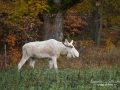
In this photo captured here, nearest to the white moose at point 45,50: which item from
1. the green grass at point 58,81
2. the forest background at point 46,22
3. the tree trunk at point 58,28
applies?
the forest background at point 46,22

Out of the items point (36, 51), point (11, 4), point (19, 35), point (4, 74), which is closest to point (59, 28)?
point (19, 35)

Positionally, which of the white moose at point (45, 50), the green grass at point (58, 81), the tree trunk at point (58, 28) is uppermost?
the tree trunk at point (58, 28)

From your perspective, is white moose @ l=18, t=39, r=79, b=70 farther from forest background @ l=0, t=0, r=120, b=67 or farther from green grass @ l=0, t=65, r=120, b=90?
green grass @ l=0, t=65, r=120, b=90

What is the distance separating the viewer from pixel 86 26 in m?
39.9

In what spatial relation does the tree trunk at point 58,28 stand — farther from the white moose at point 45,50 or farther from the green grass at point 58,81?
the green grass at point 58,81

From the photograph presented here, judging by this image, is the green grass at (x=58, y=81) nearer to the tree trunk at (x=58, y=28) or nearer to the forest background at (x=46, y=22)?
the forest background at (x=46, y=22)

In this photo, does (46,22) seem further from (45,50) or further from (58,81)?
(58,81)

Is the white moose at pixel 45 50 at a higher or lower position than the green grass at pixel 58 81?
higher

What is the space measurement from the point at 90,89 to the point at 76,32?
2679 cm

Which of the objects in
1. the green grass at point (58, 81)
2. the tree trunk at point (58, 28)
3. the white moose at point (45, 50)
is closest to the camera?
the green grass at point (58, 81)

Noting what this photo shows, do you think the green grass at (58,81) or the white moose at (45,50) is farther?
the white moose at (45,50)

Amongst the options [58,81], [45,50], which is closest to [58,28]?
[45,50]

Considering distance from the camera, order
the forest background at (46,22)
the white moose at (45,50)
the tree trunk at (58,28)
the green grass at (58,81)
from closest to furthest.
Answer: the green grass at (58,81) → the white moose at (45,50) → the forest background at (46,22) → the tree trunk at (58,28)

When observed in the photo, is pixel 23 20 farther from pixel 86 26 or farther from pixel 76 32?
pixel 86 26
